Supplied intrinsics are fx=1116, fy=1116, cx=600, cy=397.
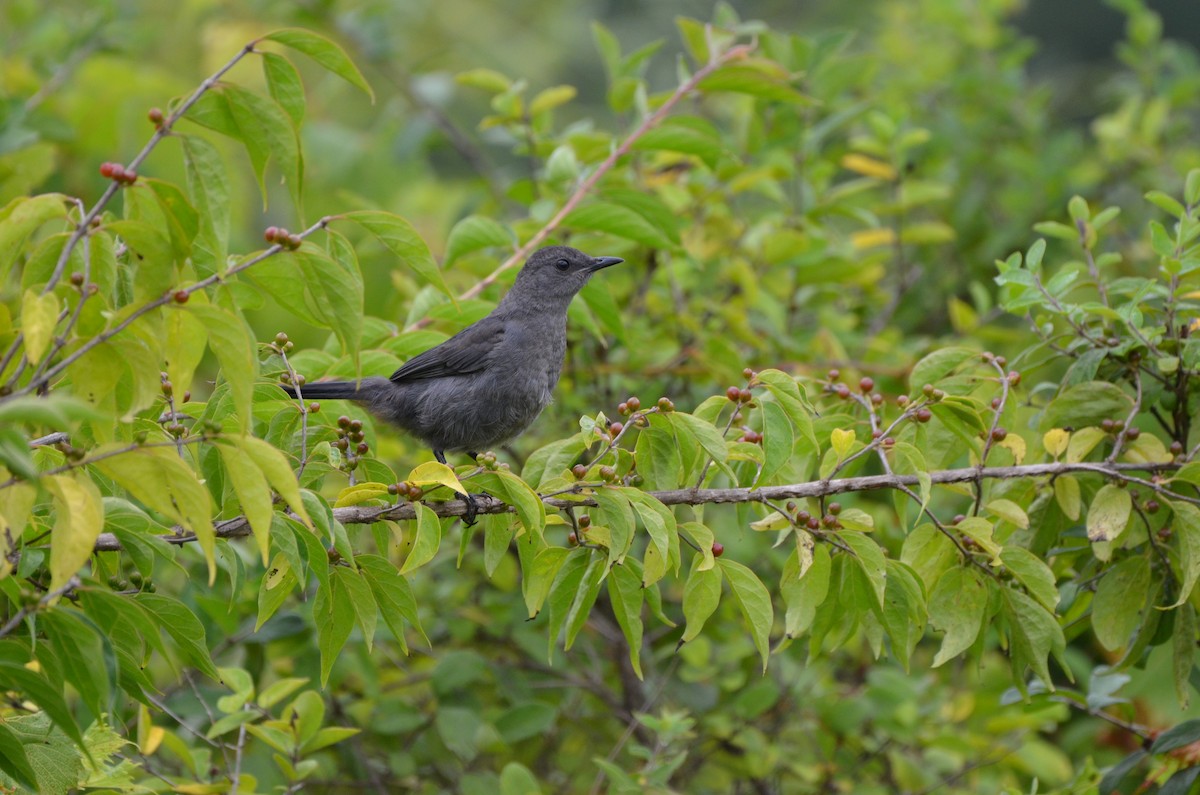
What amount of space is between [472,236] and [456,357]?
2.08 feet

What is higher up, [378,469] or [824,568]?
[378,469]

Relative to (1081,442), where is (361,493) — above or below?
above

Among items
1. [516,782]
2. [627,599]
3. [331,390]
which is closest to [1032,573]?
[627,599]

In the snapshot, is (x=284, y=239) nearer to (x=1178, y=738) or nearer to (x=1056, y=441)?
(x=1056, y=441)

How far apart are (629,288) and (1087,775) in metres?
2.73

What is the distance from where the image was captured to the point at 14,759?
195 centimetres

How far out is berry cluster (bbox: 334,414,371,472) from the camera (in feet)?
8.49

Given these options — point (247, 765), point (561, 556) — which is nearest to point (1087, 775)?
point (561, 556)

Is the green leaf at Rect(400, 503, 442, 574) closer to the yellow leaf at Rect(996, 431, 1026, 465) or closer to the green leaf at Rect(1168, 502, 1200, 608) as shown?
the yellow leaf at Rect(996, 431, 1026, 465)

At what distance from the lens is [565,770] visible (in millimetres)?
A: 4438

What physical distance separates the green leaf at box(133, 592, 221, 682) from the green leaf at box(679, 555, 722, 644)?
99cm

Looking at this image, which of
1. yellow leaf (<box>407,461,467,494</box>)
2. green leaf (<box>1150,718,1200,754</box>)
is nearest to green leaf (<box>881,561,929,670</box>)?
green leaf (<box>1150,718,1200,754</box>)

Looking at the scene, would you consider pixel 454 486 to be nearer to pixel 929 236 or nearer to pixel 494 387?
pixel 494 387

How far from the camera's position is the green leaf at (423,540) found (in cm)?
219
